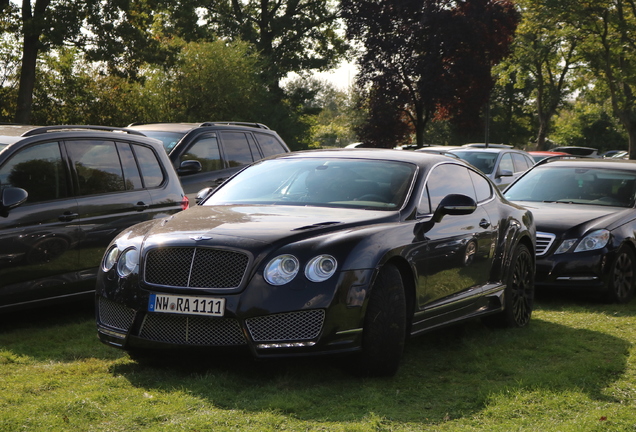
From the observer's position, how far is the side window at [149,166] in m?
9.20

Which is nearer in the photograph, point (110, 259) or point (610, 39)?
point (110, 259)

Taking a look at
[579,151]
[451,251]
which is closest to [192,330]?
[451,251]

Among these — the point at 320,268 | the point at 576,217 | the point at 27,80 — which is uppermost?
the point at 27,80

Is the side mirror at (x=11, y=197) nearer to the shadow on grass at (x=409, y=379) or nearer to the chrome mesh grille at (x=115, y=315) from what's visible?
the chrome mesh grille at (x=115, y=315)

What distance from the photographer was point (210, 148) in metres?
13.0

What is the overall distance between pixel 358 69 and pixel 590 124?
41.5 metres

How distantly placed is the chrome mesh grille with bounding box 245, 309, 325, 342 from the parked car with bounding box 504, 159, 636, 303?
16.6 feet

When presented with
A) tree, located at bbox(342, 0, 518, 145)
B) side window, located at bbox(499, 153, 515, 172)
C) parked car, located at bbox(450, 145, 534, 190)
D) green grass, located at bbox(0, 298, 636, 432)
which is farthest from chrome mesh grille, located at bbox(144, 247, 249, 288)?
tree, located at bbox(342, 0, 518, 145)

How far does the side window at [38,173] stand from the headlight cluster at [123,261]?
5.82 feet

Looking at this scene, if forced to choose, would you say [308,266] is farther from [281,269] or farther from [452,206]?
[452,206]

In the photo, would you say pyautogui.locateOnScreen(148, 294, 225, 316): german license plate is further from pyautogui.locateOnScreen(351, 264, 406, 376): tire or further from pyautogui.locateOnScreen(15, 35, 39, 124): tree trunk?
pyautogui.locateOnScreen(15, 35, 39, 124): tree trunk

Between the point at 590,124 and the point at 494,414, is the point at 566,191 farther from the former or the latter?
the point at 590,124

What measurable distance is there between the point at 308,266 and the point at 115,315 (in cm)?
143

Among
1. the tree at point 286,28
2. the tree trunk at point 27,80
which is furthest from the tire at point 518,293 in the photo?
the tree at point 286,28
